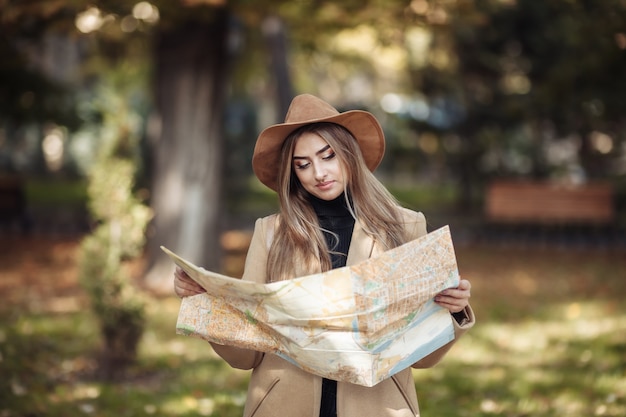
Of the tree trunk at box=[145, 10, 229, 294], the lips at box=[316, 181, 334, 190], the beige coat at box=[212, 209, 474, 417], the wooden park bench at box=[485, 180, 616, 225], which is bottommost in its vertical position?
the beige coat at box=[212, 209, 474, 417]

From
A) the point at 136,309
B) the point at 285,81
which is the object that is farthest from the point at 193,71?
the point at 136,309

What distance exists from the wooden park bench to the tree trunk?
625cm

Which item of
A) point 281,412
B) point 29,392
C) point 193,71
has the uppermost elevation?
point 193,71

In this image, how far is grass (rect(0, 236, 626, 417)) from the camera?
5355 millimetres

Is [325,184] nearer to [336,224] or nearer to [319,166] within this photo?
[319,166]

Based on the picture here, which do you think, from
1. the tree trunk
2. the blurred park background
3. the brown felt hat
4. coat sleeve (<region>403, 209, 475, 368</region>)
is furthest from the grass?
the brown felt hat

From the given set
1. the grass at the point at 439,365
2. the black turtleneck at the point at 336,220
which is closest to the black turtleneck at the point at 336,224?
the black turtleneck at the point at 336,220

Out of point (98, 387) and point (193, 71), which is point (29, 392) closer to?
→ point (98, 387)

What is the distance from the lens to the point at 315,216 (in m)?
2.96

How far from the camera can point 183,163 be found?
999cm

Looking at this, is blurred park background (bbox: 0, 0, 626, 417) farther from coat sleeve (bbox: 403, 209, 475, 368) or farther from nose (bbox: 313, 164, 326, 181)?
nose (bbox: 313, 164, 326, 181)

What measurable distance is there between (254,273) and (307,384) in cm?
45

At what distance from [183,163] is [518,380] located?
5.45 m

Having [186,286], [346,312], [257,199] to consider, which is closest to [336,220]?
[346,312]
